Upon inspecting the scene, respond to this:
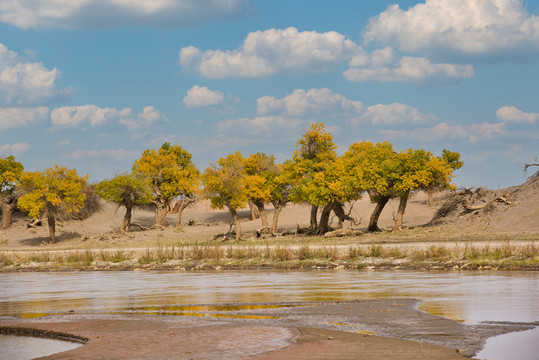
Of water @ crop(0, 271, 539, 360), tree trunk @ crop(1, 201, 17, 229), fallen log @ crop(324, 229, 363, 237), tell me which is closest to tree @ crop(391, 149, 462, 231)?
fallen log @ crop(324, 229, 363, 237)

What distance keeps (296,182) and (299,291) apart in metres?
39.3

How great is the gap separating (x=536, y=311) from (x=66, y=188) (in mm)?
55316

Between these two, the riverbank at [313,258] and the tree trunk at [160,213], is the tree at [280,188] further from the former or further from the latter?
the riverbank at [313,258]

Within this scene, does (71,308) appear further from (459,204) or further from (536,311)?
(459,204)

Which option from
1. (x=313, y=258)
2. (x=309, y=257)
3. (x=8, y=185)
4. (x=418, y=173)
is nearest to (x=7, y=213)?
(x=8, y=185)

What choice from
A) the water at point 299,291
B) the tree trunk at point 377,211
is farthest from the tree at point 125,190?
the water at point 299,291

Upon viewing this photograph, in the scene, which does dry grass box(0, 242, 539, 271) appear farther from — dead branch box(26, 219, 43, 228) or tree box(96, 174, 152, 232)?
dead branch box(26, 219, 43, 228)

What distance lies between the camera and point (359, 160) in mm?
56562

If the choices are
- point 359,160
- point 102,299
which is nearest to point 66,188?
point 359,160

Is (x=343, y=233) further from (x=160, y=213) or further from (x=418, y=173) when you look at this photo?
(x=160, y=213)

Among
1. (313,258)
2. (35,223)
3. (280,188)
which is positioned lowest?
(313,258)

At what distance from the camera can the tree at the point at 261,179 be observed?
60.5m

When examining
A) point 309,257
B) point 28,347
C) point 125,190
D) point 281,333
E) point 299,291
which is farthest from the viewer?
point 125,190

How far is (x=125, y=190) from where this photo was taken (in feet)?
219
